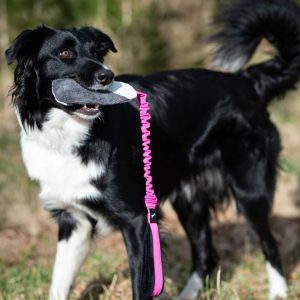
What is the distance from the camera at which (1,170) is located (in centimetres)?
696

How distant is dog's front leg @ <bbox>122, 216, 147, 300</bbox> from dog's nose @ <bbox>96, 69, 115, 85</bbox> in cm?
95

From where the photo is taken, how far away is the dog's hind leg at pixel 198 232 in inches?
197

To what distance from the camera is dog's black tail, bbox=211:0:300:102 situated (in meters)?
4.86

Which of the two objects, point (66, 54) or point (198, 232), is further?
point (198, 232)

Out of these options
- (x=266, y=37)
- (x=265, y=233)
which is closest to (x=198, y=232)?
(x=265, y=233)

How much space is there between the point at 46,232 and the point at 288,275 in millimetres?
2794

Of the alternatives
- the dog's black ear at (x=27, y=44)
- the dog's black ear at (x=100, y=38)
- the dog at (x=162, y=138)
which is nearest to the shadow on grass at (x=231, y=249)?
the dog at (x=162, y=138)

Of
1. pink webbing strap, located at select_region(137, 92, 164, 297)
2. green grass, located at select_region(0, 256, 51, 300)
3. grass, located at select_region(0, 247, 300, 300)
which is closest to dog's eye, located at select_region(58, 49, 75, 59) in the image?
pink webbing strap, located at select_region(137, 92, 164, 297)

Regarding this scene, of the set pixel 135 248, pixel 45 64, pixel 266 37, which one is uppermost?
pixel 45 64

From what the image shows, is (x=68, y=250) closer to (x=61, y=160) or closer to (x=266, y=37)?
(x=61, y=160)

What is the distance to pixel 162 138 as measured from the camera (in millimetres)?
4316

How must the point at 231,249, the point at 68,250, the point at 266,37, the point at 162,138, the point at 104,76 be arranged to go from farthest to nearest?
the point at 231,249 → the point at 266,37 → the point at 162,138 → the point at 68,250 → the point at 104,76

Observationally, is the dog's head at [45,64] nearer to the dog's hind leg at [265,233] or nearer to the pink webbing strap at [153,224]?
the pink webbing strap at [153,224]

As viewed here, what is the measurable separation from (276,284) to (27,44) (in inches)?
106
